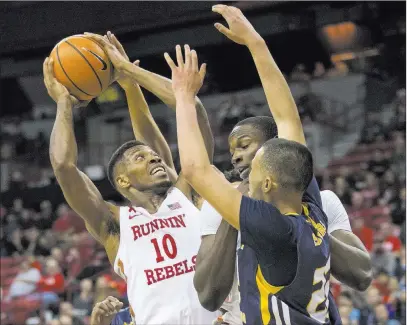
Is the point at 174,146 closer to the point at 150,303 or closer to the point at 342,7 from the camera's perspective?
the point at 342,7

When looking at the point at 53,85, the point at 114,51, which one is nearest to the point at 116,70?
the point at 114,51

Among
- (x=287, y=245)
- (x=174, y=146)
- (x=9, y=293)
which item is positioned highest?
(x=174, y=146)

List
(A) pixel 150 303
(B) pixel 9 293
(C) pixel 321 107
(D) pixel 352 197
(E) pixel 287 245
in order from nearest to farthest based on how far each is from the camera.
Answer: (E) pixel 287 245 → (A) pixel 150 303 → (B) pixel 9 293 → (D) pixel 352 197 → (C) pixel 321 107

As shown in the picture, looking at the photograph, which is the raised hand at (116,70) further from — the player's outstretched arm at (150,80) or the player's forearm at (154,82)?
the player's forearm at (154,82)

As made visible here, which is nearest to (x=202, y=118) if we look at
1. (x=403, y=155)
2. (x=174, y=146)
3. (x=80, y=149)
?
(x=403, y=155)

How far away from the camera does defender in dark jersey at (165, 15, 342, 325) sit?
3.00 m

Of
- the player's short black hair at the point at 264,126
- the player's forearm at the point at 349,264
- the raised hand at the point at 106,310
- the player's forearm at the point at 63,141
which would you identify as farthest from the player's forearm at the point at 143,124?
the player's forearm at the point at 349,264

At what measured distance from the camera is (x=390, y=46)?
18141mm

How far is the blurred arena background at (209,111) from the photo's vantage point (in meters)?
13.1

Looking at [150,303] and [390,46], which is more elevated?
[390,46]

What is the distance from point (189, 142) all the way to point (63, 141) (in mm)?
1469

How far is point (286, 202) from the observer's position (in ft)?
10.2

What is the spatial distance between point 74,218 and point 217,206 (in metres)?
13.7

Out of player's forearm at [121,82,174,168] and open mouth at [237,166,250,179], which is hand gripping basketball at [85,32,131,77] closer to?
player's forearm at [121,82,174,168]
